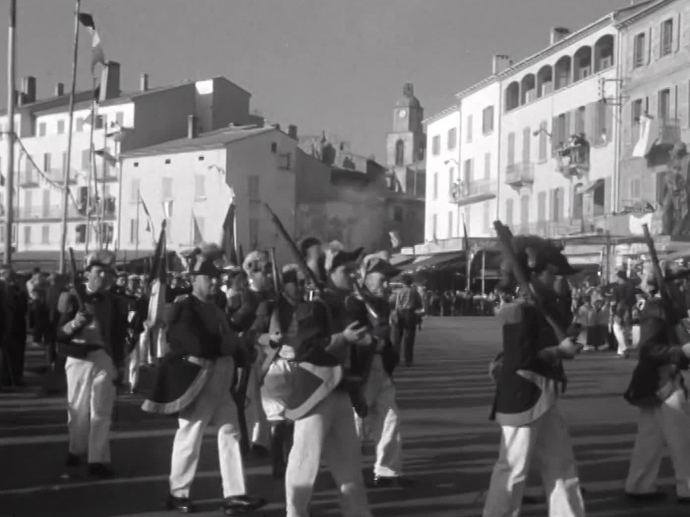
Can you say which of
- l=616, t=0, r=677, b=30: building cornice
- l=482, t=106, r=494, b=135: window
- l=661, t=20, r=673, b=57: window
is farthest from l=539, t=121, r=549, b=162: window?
l=661, t=20, r=673, b=57: window

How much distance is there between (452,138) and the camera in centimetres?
6706

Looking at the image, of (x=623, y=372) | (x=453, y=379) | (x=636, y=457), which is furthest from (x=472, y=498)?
(x=623, y=372)

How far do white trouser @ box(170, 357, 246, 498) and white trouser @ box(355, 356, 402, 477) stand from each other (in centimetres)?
143

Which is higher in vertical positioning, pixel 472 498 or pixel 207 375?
pixel 207 375

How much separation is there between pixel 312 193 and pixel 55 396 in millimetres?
54383

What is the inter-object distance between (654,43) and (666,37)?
0.74 meters

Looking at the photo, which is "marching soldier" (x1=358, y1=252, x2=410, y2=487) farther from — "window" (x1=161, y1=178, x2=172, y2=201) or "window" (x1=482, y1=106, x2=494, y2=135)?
"window" (x1=161, y1=178, x2=172, y2=201)

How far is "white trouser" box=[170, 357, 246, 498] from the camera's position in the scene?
8.32 m

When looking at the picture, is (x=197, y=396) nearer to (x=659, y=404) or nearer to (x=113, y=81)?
(x=659, y=404)

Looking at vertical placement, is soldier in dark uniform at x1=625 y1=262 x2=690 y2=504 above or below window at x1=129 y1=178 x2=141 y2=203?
below

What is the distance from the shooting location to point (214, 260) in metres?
8.99

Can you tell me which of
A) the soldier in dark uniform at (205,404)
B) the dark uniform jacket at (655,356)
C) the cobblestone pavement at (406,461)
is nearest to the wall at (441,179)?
the cobblestone pavement at (406,461)

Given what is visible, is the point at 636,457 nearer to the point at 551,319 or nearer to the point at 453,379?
the point at 551,319

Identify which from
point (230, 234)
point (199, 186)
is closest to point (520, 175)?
point (199, 186)
